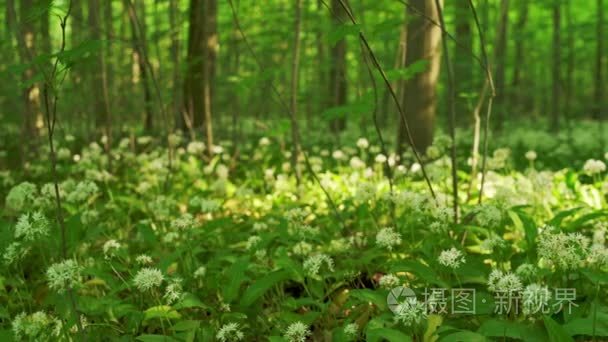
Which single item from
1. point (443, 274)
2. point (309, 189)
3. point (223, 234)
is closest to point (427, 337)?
point (443, 274)

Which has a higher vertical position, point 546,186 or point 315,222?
point 546,186

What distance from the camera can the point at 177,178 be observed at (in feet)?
19.4

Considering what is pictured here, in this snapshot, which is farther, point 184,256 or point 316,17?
point 316,17

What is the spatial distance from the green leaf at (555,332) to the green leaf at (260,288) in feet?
3.81

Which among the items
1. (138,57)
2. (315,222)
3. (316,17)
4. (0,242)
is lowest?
(315,222)

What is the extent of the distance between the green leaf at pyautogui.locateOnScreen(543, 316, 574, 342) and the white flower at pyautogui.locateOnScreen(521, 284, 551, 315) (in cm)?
6

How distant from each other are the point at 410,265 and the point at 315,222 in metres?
1.70

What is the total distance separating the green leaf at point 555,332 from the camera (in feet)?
6.30

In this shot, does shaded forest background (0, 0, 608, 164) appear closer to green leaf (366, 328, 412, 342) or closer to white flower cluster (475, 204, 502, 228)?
white flower cluster (475, 204, 502, 228)

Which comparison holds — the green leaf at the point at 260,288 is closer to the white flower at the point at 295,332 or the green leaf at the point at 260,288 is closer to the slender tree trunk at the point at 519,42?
the white flower at the point at 295,332

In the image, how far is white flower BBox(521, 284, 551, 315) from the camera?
1896 mm

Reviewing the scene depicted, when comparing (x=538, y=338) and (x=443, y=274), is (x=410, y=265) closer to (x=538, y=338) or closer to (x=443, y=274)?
(x=443, y=274)

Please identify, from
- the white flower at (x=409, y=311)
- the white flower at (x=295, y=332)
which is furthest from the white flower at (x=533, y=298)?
the white flower at (x=295, y=332)

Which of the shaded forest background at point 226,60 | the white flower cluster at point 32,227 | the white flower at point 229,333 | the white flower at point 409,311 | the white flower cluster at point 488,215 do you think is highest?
the shaded forest background at point 226,60
